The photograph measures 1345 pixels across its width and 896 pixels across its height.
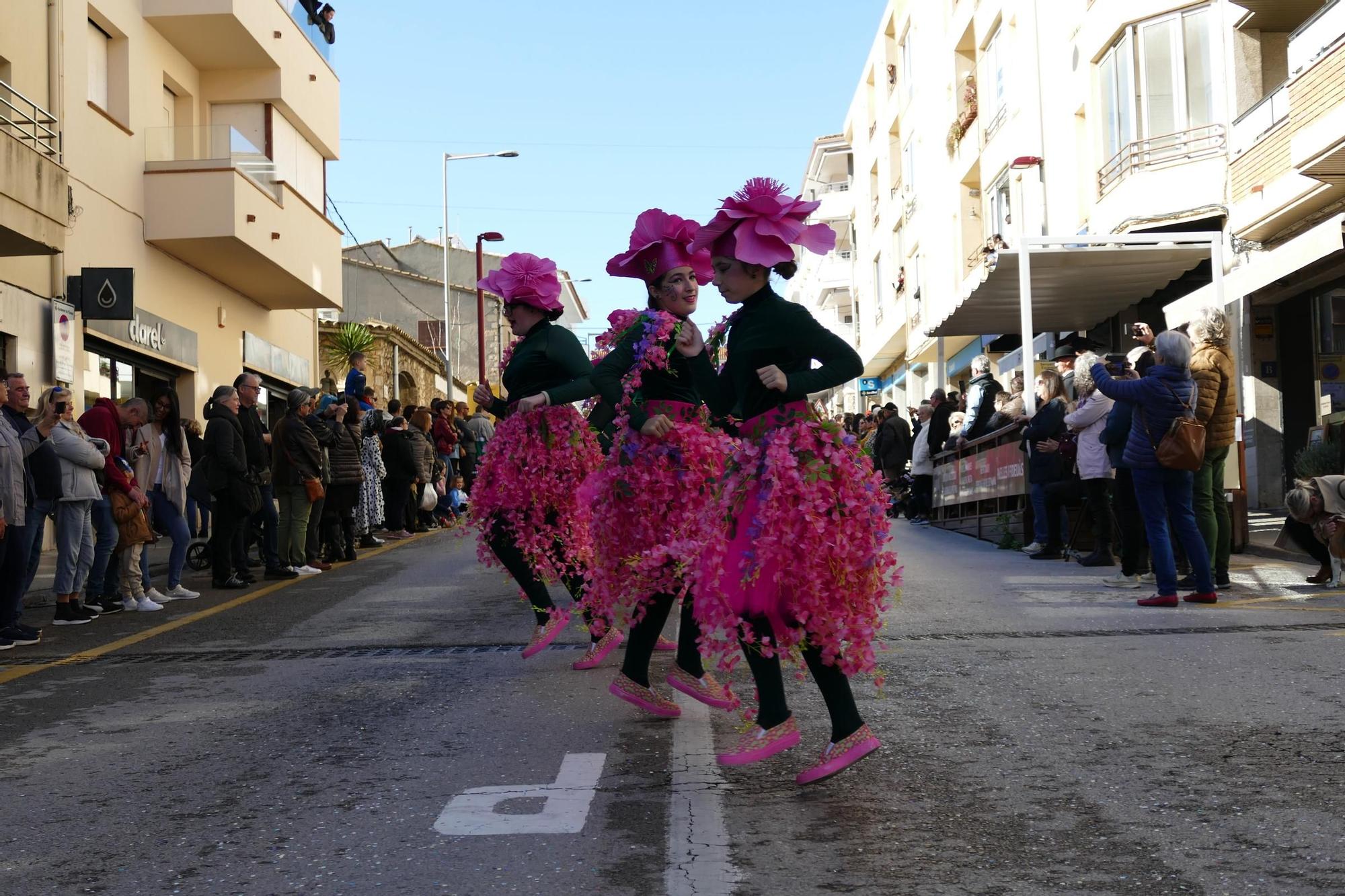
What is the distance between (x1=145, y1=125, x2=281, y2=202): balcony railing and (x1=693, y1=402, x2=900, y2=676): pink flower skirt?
19.7 meters

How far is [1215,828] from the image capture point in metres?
4.02

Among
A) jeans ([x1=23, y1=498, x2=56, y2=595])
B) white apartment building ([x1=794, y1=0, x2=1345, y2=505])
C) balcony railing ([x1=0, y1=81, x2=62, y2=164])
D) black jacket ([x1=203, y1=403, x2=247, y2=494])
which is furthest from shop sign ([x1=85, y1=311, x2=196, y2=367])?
white apartment building ([x1=794, y1=0, x2=1345, y2=505])

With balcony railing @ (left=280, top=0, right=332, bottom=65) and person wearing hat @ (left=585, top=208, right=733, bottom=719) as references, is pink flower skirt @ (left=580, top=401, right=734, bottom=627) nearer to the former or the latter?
person wearing hat @ (left=585, top=208, right=733, bottom=719)

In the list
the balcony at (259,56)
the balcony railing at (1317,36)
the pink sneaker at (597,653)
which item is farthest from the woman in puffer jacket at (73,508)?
the balcony at (259,56)

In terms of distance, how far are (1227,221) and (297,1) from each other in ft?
56.2

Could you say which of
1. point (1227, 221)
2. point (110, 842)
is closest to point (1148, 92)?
point (1227, 221)

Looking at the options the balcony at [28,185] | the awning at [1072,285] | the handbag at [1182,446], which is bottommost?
the handbag at [1182,446]

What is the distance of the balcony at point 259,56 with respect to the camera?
76.1 ft

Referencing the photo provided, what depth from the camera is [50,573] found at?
1448cm

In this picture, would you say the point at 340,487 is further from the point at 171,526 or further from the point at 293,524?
the point at 171,526

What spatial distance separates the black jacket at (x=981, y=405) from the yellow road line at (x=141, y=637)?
8.58 m

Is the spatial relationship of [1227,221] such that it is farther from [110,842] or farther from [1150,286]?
[110,842]

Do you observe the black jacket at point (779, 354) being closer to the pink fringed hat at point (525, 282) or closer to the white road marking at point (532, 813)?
the white road marking at point (532, 813)

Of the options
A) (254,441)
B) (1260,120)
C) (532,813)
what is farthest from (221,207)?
(532,813)
